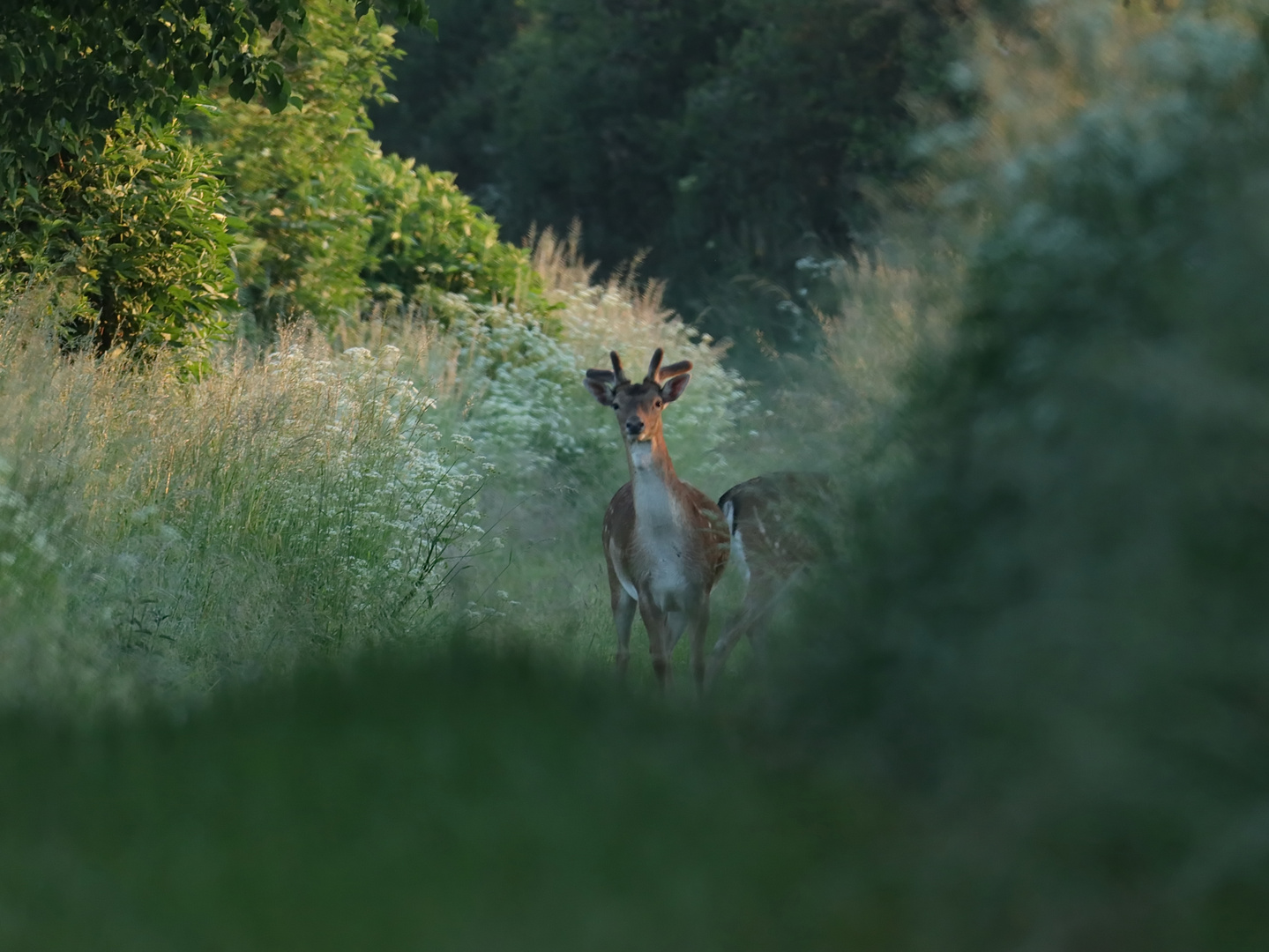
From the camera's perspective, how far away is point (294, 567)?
7965 millimetres

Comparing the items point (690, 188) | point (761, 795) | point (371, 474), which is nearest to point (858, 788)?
point (761, 795)

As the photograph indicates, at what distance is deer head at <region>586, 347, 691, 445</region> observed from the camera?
8.87 metres

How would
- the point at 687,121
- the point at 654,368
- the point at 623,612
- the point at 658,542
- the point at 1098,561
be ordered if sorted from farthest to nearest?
the point at 687,121
the point at 654,368
the point at 623,612
the point at 658,542
the point at 1098,561

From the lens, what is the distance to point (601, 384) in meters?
9.53

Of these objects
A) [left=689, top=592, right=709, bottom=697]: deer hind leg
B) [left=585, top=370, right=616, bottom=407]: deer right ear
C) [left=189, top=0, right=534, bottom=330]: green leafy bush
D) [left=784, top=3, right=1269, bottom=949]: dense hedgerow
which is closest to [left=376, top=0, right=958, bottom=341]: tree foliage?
[left=189, top=0, right=534, bottom=330]: green leafy bush

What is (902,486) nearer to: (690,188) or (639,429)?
(639,429)

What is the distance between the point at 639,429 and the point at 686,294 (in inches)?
833

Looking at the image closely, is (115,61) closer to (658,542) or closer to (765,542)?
(658,542)

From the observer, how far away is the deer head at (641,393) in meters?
8.87

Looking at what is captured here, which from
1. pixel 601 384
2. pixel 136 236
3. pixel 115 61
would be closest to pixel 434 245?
pixel 136 236

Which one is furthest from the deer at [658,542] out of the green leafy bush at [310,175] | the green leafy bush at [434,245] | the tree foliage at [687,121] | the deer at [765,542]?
the tree foliage at [687,121]

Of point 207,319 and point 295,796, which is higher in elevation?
point 207,319

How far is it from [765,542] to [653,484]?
0.90 metres

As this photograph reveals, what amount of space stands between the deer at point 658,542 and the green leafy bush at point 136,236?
307 centimetres
